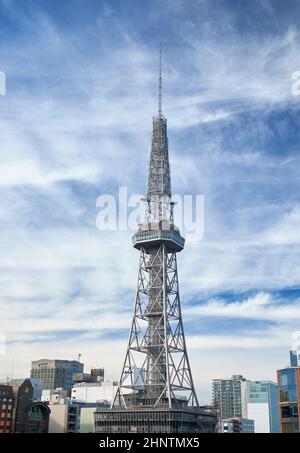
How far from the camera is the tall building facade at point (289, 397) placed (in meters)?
147

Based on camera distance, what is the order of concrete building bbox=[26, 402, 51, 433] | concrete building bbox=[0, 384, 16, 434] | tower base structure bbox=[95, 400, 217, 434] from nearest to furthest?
tower base structure bbox=[95, 400, 217, 434]
concrete building bbox=[0, 384, 16, 434]
concrete building bbox=[26, 402, 51, 433]

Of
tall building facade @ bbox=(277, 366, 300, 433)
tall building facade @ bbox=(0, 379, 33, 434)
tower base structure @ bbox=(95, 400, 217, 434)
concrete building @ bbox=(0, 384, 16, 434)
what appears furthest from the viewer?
tall building facade @ bbox=(0, 379, 33, 434)

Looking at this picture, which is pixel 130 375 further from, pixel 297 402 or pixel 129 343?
pixel 297 402

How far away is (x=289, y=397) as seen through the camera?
152m

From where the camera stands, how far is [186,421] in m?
174

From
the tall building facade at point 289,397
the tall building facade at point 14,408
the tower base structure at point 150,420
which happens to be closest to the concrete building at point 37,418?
the tall building facade at point 14,408

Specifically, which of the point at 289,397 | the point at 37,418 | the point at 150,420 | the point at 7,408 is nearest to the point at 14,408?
the point at 7,408

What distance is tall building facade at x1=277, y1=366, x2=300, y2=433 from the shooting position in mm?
147250

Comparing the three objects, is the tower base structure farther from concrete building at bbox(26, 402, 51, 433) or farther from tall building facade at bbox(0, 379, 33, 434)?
tall building facade at bbox(0, 379, 33, 434)

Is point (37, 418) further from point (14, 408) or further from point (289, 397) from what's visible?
point (289, 397)

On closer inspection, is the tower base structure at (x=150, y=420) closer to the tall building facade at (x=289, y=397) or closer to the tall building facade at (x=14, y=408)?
the tall building facade at (x=14, y=408)

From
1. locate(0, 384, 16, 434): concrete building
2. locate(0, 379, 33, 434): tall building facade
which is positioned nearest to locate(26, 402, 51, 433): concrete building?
locate(0, 379, 33, 434): tall building facade
